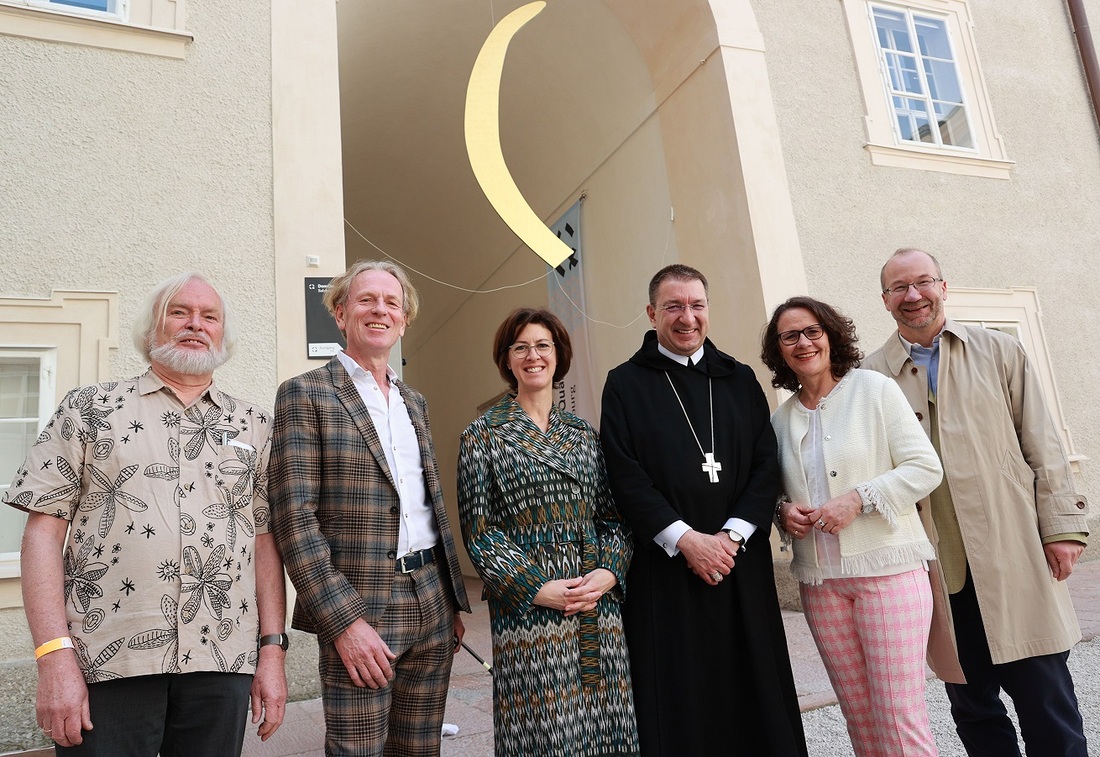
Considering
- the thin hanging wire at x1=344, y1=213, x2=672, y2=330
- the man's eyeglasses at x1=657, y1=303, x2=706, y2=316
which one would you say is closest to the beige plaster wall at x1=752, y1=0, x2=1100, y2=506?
the thin hanging wire at x1=344, y1=213, x2=672, y2=330

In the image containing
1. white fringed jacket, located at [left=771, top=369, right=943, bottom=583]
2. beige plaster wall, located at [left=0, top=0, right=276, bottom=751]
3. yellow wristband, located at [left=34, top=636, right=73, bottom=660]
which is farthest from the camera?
beige plaster wall, located at [left=0, top=0, right=276, bottom=751]

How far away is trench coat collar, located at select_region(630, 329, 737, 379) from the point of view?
8.57 ft

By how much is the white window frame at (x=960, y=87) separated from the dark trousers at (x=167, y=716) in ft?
23.8

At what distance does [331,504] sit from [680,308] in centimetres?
126

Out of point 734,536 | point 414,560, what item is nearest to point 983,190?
point 734,536

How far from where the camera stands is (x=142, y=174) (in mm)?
4938

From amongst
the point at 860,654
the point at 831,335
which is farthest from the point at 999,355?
the point at 860,654

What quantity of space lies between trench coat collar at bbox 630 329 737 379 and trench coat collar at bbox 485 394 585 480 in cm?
33

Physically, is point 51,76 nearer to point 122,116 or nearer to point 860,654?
point 122,116

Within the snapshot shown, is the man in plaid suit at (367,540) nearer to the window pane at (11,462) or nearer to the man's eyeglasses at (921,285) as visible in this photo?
the man's eyeglasses at (921,285)

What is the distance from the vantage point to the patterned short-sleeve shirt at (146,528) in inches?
70.4

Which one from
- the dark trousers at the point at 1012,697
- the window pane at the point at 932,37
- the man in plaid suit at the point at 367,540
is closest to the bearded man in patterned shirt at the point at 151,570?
the man in plaid suit at the point at 367,540

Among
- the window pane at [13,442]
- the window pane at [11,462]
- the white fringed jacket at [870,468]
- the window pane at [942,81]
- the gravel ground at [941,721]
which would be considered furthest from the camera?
the window pane at [942,81]

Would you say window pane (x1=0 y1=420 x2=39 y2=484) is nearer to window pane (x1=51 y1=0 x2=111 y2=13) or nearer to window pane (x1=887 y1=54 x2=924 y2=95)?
window pane (x1=51 y1=0 x2=111 y2=13)
